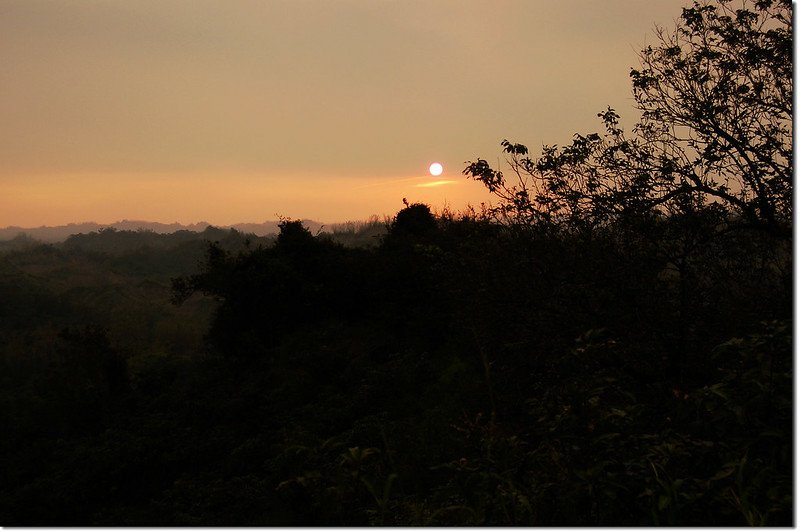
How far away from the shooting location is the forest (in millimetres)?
3352

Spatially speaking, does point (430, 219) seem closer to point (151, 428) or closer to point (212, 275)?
point (212, 275)

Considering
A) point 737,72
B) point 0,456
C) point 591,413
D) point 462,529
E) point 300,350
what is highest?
point 737,72

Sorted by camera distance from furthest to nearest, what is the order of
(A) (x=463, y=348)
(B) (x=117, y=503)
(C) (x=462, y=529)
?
(A) (x=463, y=348)
(B) (x=117, y=503)
(C) (x=462, y=529)

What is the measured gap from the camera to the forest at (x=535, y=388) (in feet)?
11.0

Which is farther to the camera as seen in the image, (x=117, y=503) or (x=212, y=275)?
(x=212, y=275)

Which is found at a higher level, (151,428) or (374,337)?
(374,337)

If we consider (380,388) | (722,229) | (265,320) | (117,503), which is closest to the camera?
(722,229)

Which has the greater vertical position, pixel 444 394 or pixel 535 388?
pixel 535 388

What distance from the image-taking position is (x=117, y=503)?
332 inches

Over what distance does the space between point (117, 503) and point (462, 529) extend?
7.13 m

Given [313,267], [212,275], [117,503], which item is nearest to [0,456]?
[117,503]

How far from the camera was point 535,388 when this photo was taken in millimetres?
5988

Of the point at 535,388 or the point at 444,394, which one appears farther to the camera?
the point at 444,394

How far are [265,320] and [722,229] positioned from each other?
13.8 meters
